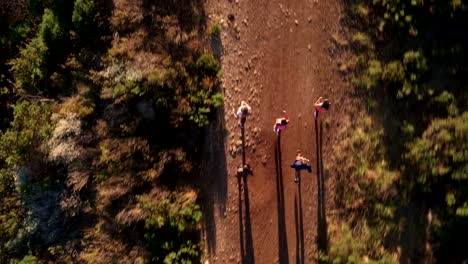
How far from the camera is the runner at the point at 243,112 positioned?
14414mm

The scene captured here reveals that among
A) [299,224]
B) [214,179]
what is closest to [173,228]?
[214,179]

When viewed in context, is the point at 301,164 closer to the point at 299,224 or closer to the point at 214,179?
the point at 299,224

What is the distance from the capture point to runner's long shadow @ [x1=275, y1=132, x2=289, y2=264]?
15.0 meters

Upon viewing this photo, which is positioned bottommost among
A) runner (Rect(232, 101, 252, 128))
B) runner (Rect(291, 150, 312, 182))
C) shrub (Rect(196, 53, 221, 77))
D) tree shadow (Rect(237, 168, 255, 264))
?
tree shadow (Rect(237, 168, 255, 264))

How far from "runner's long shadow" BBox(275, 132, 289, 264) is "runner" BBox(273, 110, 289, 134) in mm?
317

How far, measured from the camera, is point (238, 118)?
1511 centimetres

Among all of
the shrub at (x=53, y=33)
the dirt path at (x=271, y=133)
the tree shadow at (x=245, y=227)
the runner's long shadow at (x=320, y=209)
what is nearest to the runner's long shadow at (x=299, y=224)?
the dirt path at (x=271, y=133)

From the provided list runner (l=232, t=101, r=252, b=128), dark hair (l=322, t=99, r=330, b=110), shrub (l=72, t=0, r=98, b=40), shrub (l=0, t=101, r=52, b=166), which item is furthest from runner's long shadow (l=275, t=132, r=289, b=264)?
shrub (l=0, t=101, r=52, b=166)

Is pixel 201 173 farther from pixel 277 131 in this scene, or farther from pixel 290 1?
pixel 290 1

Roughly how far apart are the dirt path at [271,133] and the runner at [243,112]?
220mm

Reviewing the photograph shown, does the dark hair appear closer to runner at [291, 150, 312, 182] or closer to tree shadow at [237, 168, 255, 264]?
runner at [291, 150, 312, 182]

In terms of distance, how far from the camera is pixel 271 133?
15.1 meters

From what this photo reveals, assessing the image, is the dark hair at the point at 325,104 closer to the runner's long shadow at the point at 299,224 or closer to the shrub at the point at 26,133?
the runner's long shadow at the point at 299,224

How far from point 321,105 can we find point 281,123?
143 centimetres
